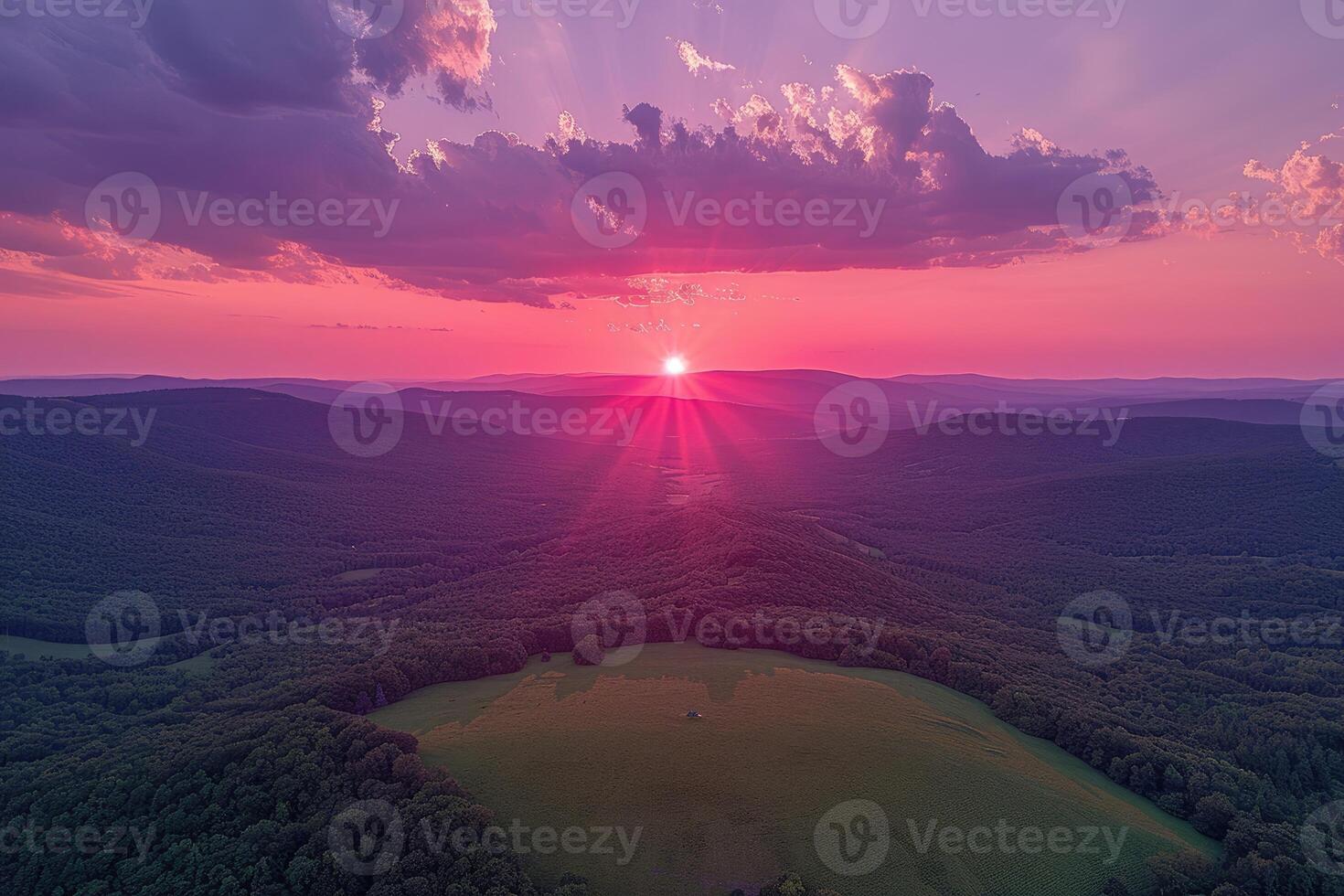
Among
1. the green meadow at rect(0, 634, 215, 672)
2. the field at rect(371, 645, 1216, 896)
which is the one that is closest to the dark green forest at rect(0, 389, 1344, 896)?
the green meadow at rect(0, 634, 215, 672)

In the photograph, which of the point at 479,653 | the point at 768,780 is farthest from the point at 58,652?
the point at 768,780

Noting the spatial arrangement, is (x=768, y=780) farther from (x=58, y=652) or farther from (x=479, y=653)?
(x=58, y=652)

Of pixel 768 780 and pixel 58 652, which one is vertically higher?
pixel 768 780

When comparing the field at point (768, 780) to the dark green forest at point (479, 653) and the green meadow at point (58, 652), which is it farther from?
the green meadow at point (58, 652)

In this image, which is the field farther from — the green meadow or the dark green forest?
the green meadow

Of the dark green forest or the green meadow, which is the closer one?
the dark green forest

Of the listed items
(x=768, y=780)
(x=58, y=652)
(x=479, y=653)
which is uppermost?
(x=479, y=653)

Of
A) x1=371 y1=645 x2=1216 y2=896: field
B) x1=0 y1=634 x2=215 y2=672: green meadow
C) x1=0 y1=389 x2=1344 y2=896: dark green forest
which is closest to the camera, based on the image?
x1=371 y1=645 x2=1216 y2=896: field

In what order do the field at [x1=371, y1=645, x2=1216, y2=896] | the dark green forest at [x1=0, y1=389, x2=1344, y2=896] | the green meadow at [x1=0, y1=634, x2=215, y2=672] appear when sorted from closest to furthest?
the field at [x1=371, y1=645, x2=1216, y2=896]
the dark green forest at [x1=0, y1=389, x2=1344, y2=896]
the green meadow at [x1=0, y1=634, x2=215, y2=672]

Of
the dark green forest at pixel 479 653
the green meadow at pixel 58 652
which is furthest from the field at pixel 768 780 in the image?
the green meadow at pixel 58 652
